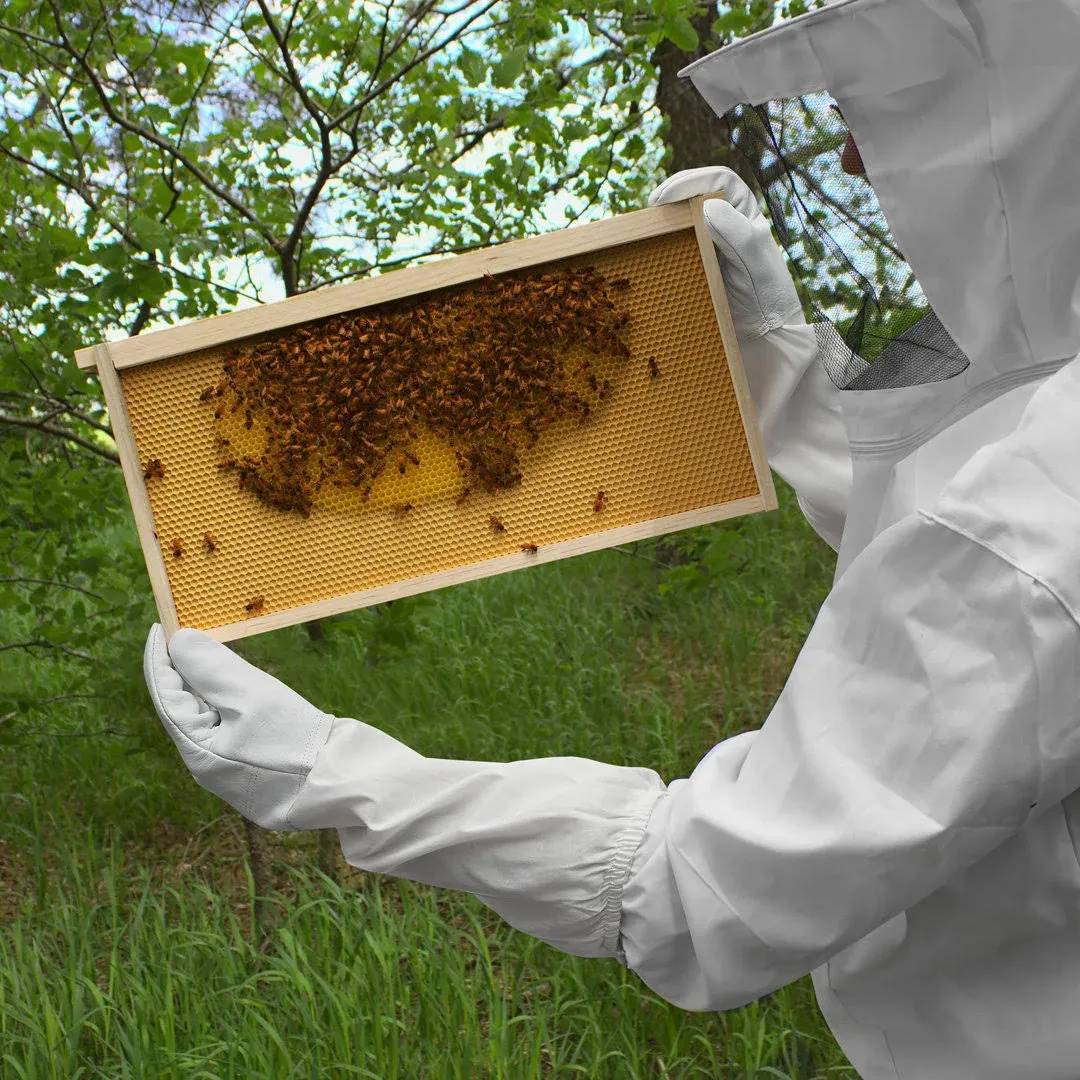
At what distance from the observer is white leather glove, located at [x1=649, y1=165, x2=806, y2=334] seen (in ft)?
6.79

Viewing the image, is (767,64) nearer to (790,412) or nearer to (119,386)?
(790,412)

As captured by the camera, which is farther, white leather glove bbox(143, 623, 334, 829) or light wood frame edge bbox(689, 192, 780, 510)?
light wood frame edge bbox(689, 192, 780, 510)

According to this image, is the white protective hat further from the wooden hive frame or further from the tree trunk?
the tree trunk

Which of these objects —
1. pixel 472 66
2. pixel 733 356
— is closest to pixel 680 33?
pixel 472 66

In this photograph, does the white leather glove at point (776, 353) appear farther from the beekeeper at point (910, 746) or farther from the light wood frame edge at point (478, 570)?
the beekeeper at point (910, 746)

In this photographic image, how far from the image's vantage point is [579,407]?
6.45 ft

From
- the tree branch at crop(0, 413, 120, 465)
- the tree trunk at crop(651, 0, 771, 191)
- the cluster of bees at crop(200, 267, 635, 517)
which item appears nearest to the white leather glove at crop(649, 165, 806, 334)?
the cluster of bees at crop(200, 267, 635, 517)

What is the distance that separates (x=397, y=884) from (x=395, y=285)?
2.48m

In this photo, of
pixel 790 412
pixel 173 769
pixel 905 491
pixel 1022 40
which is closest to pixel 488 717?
pixel 173 769

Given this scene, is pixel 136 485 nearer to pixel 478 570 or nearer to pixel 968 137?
pixel 478 570

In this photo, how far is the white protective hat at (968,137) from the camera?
3.49 feet

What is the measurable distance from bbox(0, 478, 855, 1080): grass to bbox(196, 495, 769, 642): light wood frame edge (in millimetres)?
1150

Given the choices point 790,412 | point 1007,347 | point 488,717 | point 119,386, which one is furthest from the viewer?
point 488,717

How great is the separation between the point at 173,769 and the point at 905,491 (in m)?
3.45
